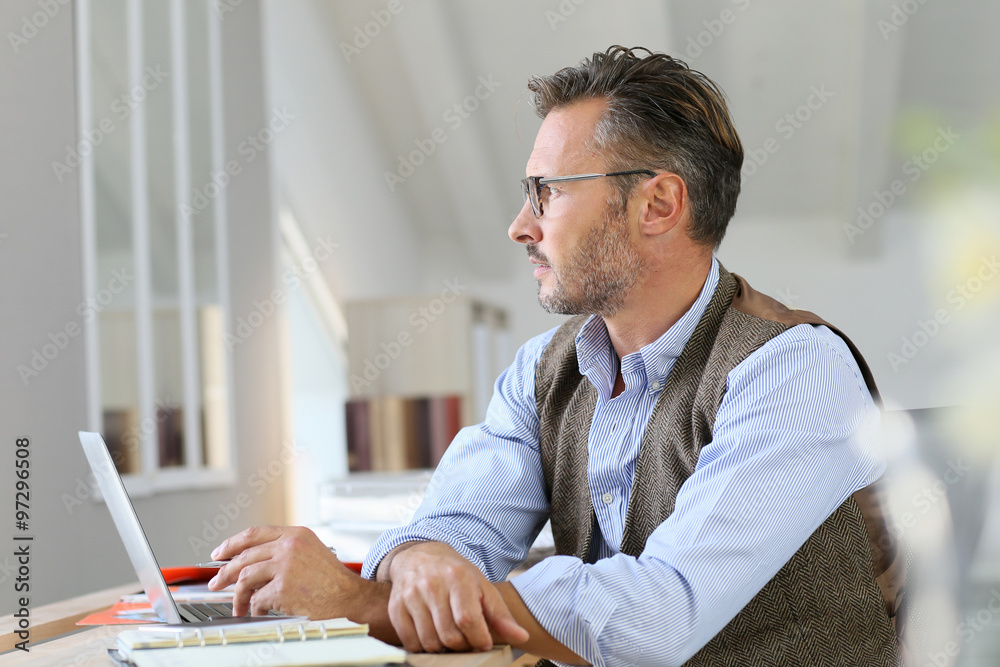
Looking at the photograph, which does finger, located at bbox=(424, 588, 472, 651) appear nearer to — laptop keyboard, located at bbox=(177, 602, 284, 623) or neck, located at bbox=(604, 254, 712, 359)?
laptop keyboard, located at bbox=(177, 602, 284, 623)

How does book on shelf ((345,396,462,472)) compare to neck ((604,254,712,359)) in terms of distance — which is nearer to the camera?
neck ((604,254,712,359))

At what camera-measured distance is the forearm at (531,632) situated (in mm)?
858

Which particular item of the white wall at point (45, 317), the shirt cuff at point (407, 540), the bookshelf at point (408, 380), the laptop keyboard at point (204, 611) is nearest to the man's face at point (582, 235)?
the shirt cuff at point (407, 540)

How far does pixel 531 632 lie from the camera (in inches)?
33.8

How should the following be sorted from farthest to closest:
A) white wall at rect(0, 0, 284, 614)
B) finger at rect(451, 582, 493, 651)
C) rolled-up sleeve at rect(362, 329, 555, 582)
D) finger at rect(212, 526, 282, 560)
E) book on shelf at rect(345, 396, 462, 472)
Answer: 1. book on shelf at rect(345, 396, 462, 472)
2. white wall at rect(0, 0, 284, 614)
3. rolled-up sleeve at rect(362, 329, 555, 582)
4. finger at rect(212, 526, 282, 560)
5. finger at rect(451, 582, 493, 651)

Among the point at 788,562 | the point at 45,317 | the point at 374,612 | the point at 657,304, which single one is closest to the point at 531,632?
the point at 374,612

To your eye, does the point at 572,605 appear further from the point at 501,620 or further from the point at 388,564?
the point at 388,564

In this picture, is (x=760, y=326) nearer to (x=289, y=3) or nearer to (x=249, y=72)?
(x=249, y=72)

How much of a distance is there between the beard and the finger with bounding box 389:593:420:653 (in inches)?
20.6

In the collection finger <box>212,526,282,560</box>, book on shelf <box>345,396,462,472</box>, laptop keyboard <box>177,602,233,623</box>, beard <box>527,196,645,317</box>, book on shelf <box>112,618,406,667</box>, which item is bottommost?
book on shelf <box>345,396,462,472</box>

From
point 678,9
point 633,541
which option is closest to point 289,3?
point 678,9

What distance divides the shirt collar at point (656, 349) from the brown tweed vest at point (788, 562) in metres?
0.01

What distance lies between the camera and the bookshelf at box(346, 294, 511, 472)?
3699mm

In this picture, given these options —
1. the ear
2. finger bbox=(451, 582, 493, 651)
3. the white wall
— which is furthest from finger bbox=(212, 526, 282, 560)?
the white wall
